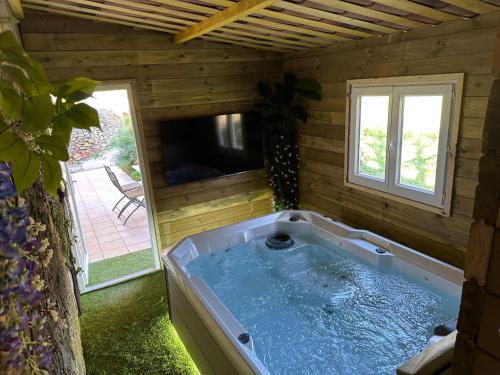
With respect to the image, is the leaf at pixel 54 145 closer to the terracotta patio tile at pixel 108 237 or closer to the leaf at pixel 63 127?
the leaf at pixel 63 127

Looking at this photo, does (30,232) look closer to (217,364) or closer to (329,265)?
(217,364)

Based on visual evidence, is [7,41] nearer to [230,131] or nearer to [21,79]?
[21,79]

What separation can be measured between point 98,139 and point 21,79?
597 centimetres

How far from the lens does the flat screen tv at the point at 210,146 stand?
359 cm

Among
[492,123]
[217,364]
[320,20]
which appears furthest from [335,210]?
[492,123]

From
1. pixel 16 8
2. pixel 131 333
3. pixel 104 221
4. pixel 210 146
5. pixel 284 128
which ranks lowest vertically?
pixel 131 333

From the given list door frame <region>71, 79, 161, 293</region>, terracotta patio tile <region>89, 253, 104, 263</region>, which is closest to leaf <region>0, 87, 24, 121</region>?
door frame <region>71, 79, 161, 293</region>

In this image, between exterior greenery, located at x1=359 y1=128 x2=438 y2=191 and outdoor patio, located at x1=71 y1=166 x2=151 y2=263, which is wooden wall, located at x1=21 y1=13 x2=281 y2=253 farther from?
exterior greenery, located at x1=359 y1=128 x2=438 y2=191

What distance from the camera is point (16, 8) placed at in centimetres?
254

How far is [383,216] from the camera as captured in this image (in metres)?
3.17

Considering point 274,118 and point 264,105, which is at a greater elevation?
point 264,105

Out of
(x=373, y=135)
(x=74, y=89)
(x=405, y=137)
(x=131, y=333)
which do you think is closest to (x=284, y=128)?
(x=373, y=135)

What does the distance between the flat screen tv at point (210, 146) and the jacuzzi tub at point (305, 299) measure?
2.59 ft

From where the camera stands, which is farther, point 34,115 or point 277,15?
point 277,15
